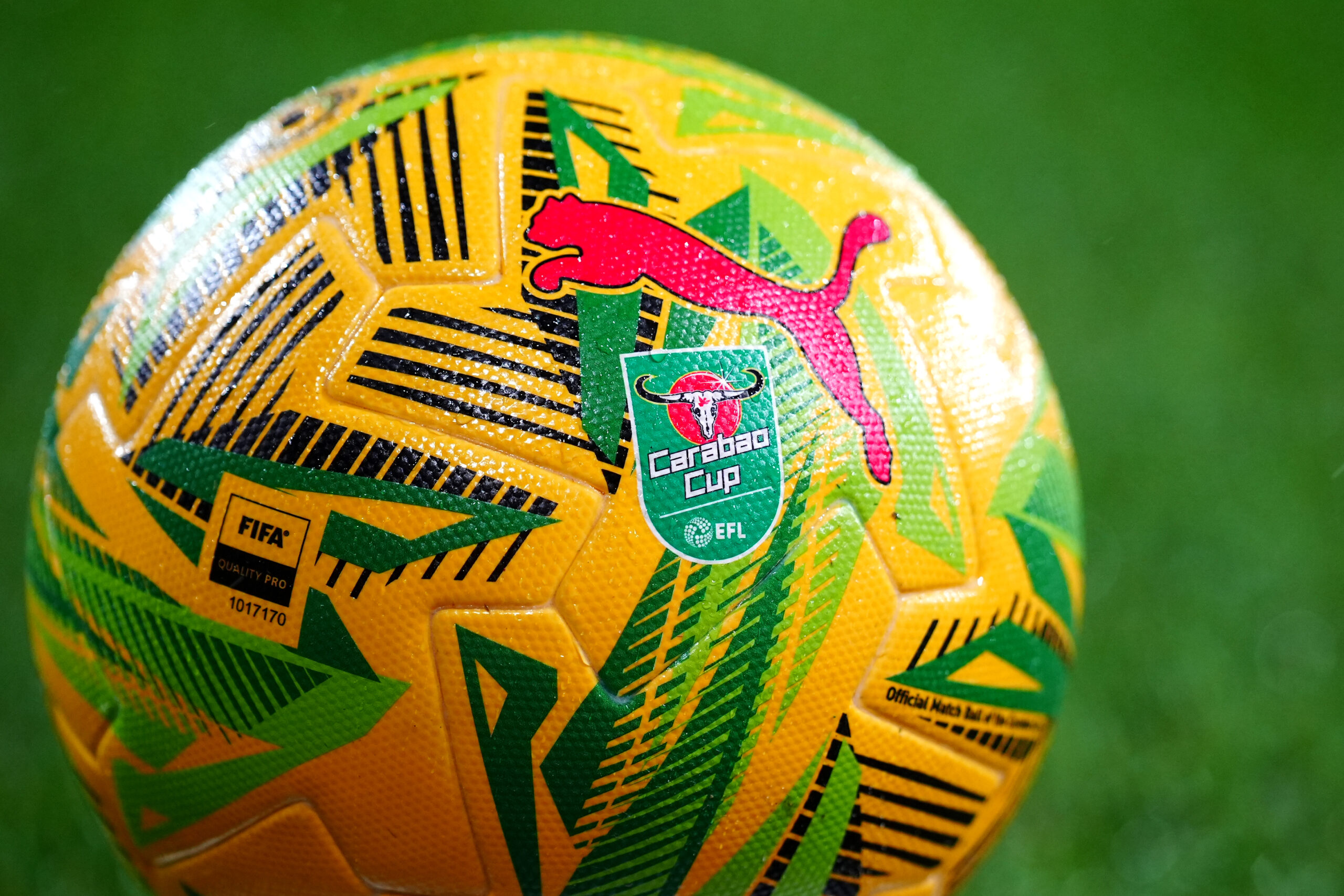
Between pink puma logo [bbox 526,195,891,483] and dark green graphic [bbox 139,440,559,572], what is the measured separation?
29 centimetres

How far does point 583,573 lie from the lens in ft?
5.26

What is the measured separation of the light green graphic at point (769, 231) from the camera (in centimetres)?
175

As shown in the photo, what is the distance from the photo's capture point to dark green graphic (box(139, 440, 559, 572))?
1.59 m

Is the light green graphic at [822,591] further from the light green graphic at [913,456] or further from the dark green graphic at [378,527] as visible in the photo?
the dark green graphic at [378,527]

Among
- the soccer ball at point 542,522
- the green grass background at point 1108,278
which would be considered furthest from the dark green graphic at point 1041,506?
the green grass background at point 1108,278

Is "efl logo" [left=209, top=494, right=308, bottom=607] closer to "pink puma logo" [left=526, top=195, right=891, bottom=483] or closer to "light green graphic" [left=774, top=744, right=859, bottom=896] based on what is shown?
"pink puma logo" [left=526, top=195, right=891, bottom=483]

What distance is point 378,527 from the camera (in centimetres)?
160

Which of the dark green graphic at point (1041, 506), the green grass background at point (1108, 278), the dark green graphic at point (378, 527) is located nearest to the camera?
the dark green graphic at point (378, 527)

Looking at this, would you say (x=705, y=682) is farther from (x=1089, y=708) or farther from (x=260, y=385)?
(x=1089, y=708)

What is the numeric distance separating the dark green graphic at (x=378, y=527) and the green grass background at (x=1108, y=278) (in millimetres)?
1451

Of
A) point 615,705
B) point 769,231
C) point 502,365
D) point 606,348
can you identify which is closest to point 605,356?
point 606,348

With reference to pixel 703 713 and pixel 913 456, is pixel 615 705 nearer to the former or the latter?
pixel 703 713

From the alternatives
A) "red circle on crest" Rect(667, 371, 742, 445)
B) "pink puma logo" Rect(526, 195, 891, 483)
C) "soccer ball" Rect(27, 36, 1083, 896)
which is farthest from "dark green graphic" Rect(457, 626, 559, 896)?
"pink puma logo" Rect(526, 195, 891, 483)

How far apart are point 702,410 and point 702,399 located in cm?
1
